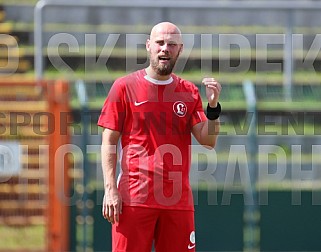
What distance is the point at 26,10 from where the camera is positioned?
36.2 feet

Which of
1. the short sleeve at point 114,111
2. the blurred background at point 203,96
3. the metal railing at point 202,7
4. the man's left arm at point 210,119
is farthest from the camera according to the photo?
the metal railing at point 202,7

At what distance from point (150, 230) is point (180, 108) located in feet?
2.48

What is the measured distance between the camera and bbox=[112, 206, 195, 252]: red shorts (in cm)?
562

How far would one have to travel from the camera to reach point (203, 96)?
9.38 metres

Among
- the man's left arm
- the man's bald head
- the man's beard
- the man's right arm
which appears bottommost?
the man's right arm

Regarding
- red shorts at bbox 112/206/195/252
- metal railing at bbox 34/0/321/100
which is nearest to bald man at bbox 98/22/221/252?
red shorts at bbox 112/206/195/252

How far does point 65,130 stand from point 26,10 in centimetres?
308

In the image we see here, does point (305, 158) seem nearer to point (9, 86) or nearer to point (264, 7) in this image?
point (264, 7)

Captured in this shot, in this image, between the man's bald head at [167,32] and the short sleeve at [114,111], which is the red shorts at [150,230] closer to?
the short sleeve at [114,111]

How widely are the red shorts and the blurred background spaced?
8.87ft

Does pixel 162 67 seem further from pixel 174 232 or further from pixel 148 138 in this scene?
pixel 174 232

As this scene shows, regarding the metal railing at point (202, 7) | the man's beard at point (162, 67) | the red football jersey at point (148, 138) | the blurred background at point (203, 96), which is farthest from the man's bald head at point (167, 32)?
the metal railing at point (202, 7)

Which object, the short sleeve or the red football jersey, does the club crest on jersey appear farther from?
the short sleeve

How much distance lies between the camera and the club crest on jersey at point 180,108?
5.73 meters
